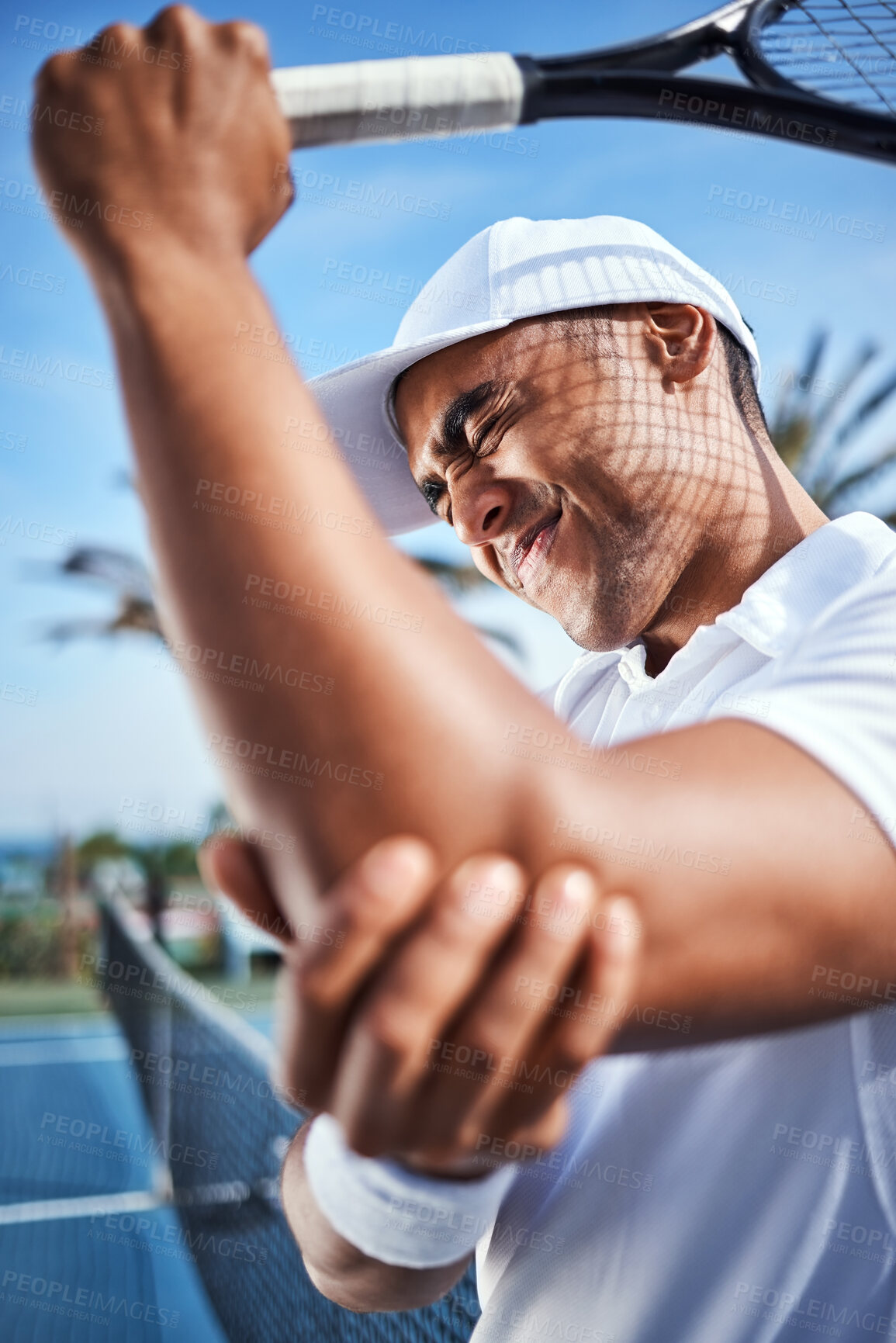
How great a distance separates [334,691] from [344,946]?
0.39ft

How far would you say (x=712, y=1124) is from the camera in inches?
36.4

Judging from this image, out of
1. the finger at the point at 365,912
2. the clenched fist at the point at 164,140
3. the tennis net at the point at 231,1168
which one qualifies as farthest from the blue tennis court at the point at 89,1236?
the clenched fist at the point at 164,140

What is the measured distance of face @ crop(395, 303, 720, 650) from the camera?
1.37m

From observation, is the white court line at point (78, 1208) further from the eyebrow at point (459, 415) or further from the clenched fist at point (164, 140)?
the clenched fist at point (164, 140)

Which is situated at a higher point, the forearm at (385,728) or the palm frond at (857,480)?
the forearm at (385,728)

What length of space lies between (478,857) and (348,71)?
2.53ft

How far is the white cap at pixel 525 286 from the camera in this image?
4.51ft

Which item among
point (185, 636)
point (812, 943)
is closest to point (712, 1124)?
point (812, 943)

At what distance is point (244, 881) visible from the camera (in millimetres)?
522

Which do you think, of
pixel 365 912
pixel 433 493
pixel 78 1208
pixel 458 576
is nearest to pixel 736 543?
pixel 433 493

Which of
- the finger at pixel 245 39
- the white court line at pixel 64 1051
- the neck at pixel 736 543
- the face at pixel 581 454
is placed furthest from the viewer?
the white court line at pixel 64 1051

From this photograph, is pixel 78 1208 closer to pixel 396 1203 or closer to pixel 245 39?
pixel 396 1203

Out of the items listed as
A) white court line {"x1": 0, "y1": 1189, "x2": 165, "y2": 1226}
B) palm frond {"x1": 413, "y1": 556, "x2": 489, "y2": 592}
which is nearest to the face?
white court line {"x1": 0, "y1": 1189, "x2": 165, "y2": 1226}

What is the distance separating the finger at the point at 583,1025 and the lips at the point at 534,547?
39.9 inches
